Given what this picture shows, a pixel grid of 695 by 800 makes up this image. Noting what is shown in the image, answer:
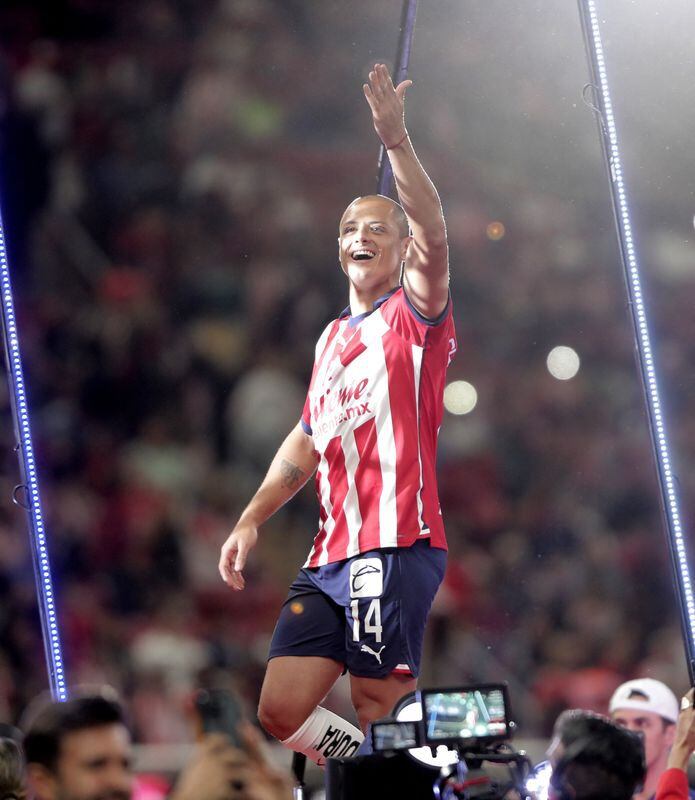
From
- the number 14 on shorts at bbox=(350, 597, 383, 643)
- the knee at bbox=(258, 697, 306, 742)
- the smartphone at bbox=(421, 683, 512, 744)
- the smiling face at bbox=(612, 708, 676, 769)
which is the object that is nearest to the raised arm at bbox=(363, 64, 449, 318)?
the number 14 on shorts at bbox=(350, 597, 383, 643)

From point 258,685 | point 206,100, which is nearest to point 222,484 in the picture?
point 258,685

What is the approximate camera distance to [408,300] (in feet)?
8.97

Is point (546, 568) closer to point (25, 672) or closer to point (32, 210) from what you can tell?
point (25, 672)

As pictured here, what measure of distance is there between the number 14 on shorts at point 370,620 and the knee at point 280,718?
0.21 metres

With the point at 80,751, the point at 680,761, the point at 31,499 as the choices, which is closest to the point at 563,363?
the point at 31,499

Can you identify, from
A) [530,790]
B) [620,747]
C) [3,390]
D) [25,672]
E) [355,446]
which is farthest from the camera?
[3,390]

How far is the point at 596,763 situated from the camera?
1.46 metres

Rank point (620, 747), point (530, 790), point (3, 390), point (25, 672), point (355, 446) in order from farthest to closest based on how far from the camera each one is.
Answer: point (3, 390), point (25, 672), point (355, 446), point (530, 790), point (620, 747)

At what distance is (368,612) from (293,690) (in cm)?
24

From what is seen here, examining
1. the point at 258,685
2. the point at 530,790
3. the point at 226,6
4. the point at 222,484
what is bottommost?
the point at 530,790

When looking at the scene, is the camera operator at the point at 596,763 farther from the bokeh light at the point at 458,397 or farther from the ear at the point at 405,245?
the bokeh light at the point at 458,397

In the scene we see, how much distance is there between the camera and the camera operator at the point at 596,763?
1.45 m

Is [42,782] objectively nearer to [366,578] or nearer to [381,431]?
[366,578]

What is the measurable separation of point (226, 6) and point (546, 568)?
7.96 feet
